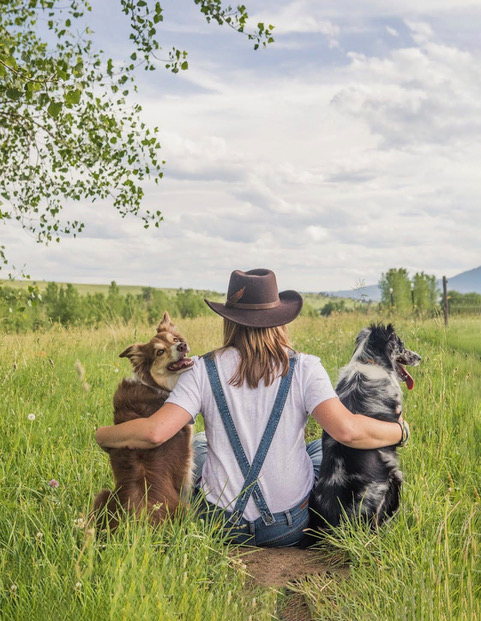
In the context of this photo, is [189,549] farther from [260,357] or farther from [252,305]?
[252,305]

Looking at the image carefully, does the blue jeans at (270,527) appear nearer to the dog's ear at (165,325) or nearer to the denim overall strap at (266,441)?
the denim overall strap at (266,441)

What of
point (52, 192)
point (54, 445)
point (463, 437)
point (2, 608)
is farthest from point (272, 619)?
point (52, 192)

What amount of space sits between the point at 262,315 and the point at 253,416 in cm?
60

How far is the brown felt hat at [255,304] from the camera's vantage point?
3521 millimetres

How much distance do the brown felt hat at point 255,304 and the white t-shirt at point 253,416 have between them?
231 millimetres

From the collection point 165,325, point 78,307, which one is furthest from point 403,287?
point 165,325

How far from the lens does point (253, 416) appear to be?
3.60 meters

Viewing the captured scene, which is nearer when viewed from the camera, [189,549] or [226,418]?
[189,549]

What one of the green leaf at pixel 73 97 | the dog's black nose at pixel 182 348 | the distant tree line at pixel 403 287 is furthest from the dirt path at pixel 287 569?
the distant tree line at pixel 403 287

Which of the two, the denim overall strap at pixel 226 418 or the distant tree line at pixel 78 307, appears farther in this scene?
the distant tree line at pixel 78 307

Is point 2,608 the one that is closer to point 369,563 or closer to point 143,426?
point 143,426

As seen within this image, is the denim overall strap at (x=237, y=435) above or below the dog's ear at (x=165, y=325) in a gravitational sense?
below

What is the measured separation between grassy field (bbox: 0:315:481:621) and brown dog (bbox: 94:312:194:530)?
6.4 inches

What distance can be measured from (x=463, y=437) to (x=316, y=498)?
2653mm
